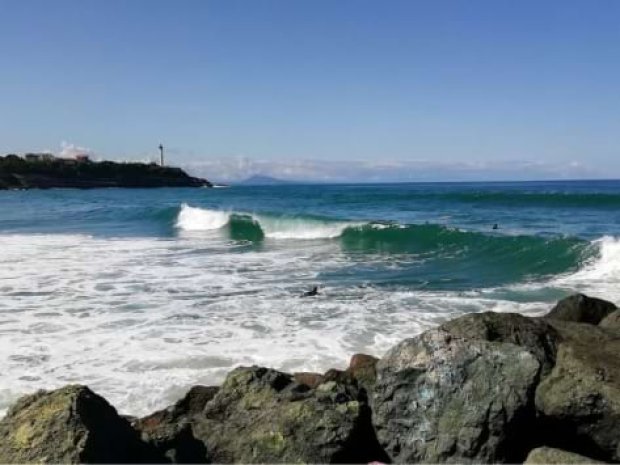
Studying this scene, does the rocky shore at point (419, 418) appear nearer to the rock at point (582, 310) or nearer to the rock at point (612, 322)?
the rock at point (612, 322)

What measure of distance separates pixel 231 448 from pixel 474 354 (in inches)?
81.2

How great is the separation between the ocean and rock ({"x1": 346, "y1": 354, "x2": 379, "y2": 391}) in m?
1.37

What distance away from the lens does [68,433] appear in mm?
4020

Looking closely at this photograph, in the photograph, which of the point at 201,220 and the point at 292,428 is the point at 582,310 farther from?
the point at 201,220

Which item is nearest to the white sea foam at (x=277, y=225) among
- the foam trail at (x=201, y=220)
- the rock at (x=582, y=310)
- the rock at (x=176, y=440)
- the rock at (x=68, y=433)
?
the foam trail at (x=201, y=220)

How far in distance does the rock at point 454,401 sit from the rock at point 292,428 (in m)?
0.21

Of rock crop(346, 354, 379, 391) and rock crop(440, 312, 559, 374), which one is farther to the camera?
rock crop(346, 354, 379, 391)

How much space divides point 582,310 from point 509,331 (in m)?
2.95

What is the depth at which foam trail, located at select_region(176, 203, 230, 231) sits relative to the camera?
35.5 m

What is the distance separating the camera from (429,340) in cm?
517

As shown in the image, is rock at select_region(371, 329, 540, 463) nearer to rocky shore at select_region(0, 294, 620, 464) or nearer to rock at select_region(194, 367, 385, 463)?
rocky shore at select_region(0, 294, 620, 464)

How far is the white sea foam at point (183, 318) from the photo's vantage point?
8.06m

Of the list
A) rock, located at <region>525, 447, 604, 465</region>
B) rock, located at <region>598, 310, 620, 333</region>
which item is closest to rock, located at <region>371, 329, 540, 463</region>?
rock, located at <region>525, 447, 604, 465</region>

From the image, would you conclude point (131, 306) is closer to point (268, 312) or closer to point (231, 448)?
point (268, 312)
